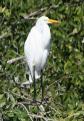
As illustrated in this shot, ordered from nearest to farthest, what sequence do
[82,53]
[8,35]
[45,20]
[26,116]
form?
[26,116] < [45,20] < [8,35] < [82,53]

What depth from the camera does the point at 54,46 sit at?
3920 mm

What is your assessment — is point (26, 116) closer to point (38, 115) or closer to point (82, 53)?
point (38, 115)

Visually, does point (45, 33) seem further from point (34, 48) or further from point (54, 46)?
point (54, 46)

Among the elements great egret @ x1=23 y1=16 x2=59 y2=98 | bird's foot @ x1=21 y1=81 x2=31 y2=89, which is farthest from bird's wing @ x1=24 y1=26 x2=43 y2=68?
bird's foot @ x1=21 y1=81 x2=31 y2=89

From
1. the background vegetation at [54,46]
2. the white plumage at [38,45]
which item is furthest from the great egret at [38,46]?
the background vegetation at [54,46]

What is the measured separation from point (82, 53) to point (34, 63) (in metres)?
0.69

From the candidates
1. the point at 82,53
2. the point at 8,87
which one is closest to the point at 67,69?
the point at 82,53

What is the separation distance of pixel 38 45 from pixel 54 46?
55 cm

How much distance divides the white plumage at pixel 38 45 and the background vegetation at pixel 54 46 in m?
0.13

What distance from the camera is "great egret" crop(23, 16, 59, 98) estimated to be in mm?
3301

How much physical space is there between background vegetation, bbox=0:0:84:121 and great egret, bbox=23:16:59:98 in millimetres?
118

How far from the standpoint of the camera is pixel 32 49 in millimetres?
3344

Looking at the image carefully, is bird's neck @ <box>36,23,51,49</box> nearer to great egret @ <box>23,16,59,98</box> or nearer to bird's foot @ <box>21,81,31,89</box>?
great egret @ <box>23,16,59,98</box>

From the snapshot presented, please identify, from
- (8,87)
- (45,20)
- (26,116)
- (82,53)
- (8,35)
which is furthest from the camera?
(82,53)
